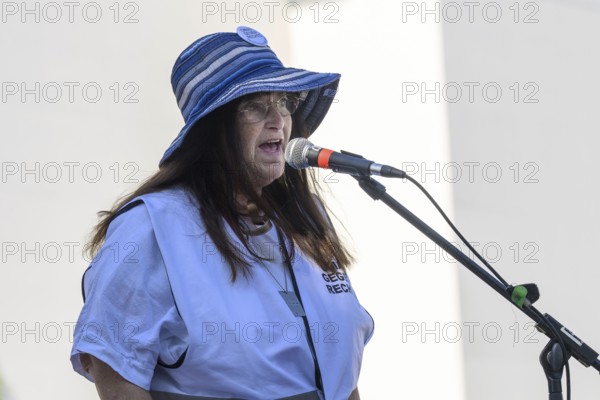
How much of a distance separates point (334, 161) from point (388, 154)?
193cm

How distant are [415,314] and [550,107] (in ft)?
3.04

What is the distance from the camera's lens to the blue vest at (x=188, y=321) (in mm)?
1639

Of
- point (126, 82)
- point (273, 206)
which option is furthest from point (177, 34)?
point (273, 206)

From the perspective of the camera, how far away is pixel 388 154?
11.4 feet

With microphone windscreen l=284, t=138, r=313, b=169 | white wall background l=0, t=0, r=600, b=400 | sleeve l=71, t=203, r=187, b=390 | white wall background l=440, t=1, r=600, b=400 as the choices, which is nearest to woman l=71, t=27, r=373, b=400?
sleeve l=71, t=203, r=187, b=390

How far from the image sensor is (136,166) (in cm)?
309

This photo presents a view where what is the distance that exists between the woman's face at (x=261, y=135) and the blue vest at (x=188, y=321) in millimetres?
161

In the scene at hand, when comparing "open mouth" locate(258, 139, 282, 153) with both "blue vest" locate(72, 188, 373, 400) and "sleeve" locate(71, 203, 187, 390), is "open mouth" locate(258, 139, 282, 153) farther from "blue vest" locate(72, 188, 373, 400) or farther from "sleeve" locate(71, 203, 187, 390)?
"sleeve" locate(71, 203, 187, 390)

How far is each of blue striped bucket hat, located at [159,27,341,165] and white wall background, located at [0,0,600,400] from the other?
100cm

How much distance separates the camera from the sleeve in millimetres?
1633

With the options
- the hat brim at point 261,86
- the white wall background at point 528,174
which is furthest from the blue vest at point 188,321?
the white wall background at point 528,174

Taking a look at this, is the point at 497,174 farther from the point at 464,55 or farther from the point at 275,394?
the point at 275,394

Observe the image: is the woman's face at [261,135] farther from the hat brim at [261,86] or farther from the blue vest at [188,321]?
the blue vest at [188,321]

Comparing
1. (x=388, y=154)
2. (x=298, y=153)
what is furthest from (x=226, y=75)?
(x=388, y=154)
